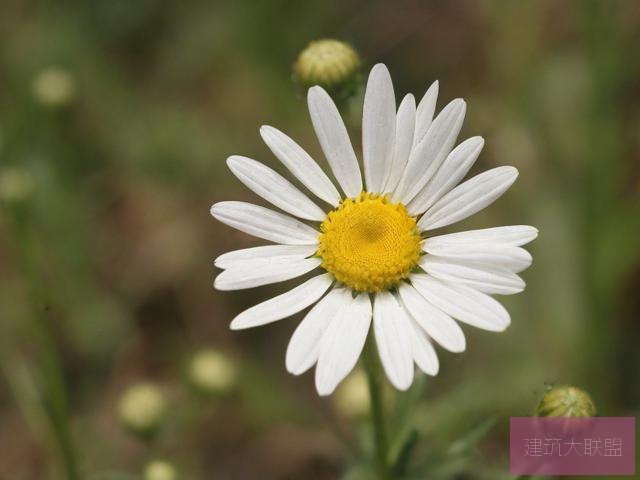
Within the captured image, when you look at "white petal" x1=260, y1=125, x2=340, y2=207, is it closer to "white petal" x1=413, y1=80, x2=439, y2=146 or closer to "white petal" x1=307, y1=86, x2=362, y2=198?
"white petal" x1=307, y1=86, x2=362, y2=198

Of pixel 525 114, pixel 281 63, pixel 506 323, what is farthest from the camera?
pixel 281 63

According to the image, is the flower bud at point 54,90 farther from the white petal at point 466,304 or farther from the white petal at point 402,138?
the white petal at point 466,304

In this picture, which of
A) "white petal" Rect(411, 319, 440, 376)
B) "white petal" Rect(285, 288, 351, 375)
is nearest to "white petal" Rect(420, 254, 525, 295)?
"white petal" Rect(411, 319, 440, 376)

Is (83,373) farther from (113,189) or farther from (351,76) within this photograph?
(351,76)

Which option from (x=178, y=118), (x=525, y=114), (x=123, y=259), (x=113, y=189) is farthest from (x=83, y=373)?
(x=525, y=114)

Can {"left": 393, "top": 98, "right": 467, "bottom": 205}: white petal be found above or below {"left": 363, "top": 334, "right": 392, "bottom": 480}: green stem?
above

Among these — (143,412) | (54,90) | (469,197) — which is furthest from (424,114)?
(54,90)

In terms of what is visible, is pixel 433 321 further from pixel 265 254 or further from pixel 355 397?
pixel 355 397
